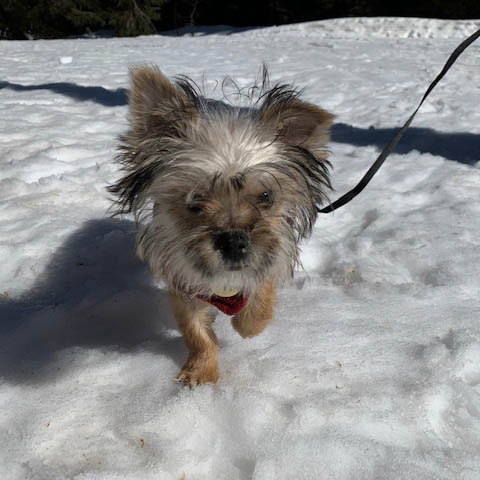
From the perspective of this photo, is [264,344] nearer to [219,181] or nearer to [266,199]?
[266,199]

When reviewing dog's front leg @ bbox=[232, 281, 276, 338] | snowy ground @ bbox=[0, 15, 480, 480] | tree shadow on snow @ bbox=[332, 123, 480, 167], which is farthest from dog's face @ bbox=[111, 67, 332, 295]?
tree shadow on snow @ bbox=[332, 123, 480, 167]

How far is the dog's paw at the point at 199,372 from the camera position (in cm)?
236

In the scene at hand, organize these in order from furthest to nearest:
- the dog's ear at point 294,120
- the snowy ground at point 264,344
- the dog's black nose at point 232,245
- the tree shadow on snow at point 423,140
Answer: the tree shadow on snow at point 423,140 < the dog's ear at point 294,120 < the dog's black nose at point 232,245 < the snowy ground at point 264,344

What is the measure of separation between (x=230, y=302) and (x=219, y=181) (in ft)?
2.01

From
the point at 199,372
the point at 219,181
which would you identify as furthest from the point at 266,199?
the point at 199,372

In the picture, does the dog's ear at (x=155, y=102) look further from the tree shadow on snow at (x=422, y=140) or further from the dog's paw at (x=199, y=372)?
the tree shadow on snow at (x=422, y=140)

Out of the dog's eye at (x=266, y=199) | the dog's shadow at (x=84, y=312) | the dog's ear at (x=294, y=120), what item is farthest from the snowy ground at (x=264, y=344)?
the dog's ear at (x=294, y=120)

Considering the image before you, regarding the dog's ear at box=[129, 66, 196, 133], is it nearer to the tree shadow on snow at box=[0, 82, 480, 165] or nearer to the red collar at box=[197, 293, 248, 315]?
the red collar at box=[197, 293, 248, 315]

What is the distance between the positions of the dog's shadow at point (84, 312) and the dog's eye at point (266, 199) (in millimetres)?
931

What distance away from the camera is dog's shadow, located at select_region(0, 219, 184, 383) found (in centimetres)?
254

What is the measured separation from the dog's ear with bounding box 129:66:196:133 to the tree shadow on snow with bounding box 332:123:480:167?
325cm

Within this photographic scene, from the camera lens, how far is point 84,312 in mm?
2896

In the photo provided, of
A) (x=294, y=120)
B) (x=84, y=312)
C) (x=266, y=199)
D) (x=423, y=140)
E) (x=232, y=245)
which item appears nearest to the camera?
(x=232, y=245)

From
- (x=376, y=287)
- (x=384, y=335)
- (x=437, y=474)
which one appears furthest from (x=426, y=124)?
(x=437, y=474)
